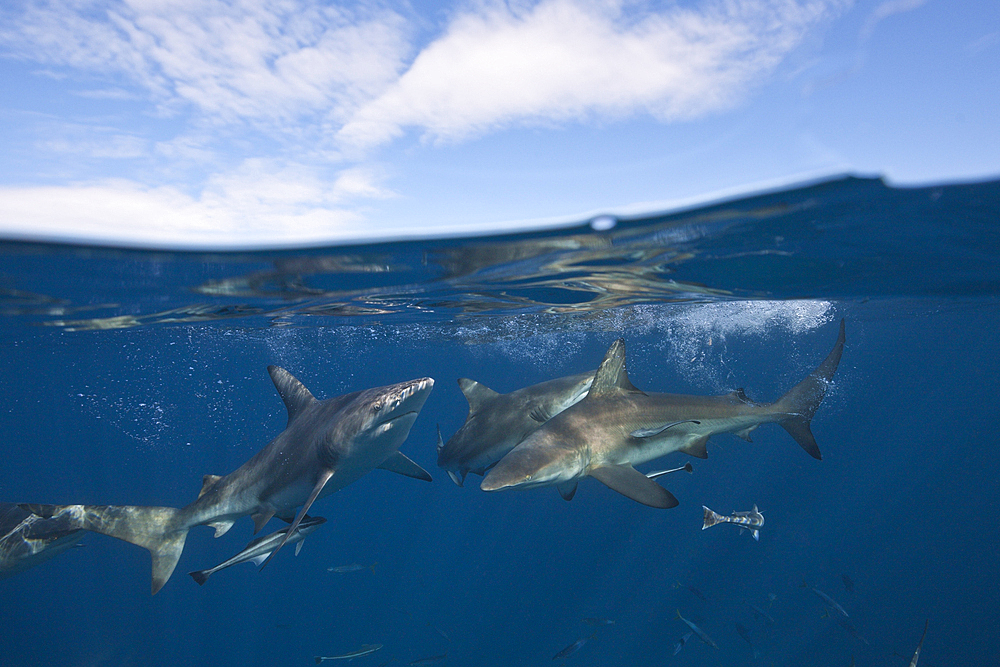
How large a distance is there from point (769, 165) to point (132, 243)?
1074 centimetres

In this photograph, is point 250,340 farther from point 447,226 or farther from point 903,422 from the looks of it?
point 903,422

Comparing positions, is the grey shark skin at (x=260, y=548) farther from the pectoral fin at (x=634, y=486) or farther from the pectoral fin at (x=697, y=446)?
the pectoral fin at (x=697, y=446)

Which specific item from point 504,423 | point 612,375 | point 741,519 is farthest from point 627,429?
point 741,519

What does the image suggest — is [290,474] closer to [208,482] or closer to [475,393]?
[208,482]

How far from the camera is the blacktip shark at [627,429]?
536cm

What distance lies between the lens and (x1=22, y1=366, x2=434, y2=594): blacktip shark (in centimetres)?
616

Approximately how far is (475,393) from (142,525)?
5686mm

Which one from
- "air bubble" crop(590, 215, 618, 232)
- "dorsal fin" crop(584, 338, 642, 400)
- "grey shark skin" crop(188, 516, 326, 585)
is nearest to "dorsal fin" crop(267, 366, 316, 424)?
"grey shark skin" crop(188, 516, 326, 585)

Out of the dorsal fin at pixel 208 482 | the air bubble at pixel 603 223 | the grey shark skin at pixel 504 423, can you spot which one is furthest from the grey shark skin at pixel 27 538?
the air bubble at pixel 603 223

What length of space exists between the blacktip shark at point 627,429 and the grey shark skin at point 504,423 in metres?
1.07

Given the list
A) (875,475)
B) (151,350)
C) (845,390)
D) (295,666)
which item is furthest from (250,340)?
(875,475)

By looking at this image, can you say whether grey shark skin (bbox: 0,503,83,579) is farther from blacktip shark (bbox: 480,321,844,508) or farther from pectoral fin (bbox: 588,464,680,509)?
pectoral fin (bbox: 588,464,680,509)

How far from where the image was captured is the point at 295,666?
2305 cm

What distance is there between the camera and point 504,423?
302 inches
